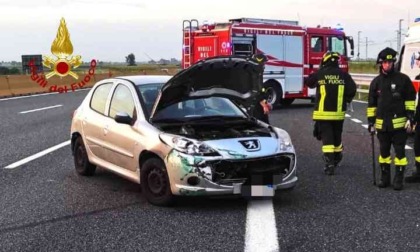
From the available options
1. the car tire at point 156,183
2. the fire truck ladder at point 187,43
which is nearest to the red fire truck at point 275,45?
the fire truck ladder at point 187,43

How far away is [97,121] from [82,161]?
83cm

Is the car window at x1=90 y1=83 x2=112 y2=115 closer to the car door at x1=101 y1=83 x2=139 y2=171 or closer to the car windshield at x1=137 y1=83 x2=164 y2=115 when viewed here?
the car door at x1=101 y1=83 x2=139 y2=171

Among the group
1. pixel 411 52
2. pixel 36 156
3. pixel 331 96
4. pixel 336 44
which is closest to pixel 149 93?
pixel 331 96

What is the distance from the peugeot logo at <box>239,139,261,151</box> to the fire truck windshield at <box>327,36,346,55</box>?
49.1 feet

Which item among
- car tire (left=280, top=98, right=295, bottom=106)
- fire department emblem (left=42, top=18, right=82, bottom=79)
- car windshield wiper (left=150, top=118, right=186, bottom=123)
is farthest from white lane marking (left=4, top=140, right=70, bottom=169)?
fire department emblem (left=42, top=18, right=82, bottom=79)

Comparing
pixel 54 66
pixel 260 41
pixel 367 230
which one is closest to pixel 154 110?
pixel 367 230

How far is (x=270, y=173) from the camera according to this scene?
609 centimetres

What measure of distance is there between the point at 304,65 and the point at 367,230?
1488 centimetres

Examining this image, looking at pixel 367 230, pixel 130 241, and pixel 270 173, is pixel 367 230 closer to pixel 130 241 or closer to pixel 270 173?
pixel 270 173

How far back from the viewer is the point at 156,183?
6.30 m

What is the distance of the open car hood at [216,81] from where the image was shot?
6572mm

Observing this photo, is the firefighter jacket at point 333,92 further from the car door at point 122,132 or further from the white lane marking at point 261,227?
the car door at point 122,132

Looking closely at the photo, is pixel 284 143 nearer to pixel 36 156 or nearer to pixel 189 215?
pixel 189 215

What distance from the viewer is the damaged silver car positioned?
593cm
